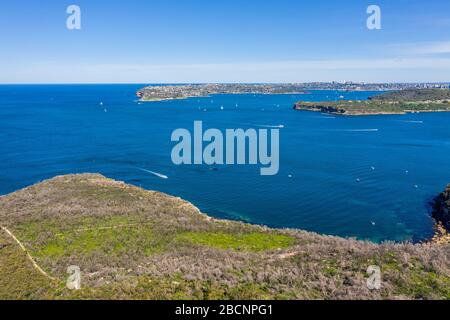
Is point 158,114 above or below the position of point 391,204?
above

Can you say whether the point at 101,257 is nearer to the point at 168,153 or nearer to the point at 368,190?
the point at 368,190

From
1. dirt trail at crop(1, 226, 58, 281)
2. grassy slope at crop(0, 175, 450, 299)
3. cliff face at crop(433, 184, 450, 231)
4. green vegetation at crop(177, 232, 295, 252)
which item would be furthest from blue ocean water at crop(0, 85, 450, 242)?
dirt trail at crop(1, 226, 58, 281)

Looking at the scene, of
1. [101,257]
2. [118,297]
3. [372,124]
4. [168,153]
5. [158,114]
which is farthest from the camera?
[158,114]

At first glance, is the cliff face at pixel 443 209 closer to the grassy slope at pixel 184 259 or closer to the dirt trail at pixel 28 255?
the grassy slope at pixel 184 259

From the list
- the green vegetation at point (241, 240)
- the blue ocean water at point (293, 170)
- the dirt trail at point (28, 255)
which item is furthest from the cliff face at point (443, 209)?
the dirt trail at point (28, 255)

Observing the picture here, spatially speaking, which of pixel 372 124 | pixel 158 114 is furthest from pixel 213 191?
pixel 158 114
